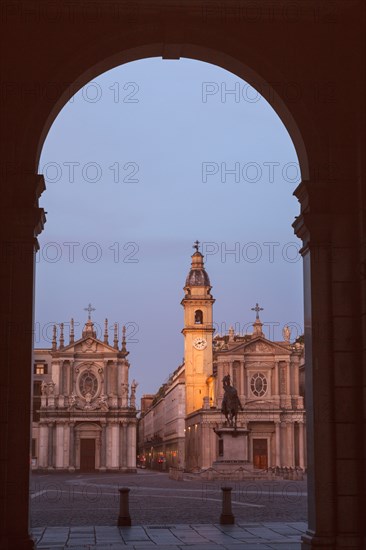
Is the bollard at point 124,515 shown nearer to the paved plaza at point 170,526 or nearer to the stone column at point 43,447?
the paved plaza at point 170,526

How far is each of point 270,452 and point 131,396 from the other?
13.7 m

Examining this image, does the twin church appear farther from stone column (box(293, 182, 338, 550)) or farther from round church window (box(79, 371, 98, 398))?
stone column (box(293, 182, 338, 550))

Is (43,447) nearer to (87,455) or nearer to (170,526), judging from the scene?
(87,455)

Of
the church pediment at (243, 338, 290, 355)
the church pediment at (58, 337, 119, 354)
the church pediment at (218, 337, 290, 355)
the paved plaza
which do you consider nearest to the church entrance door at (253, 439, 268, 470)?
the church pediment at (218, 337, 290, 355)

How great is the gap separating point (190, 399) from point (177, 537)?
66.5 m

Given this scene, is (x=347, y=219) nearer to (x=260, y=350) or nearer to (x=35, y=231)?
(x=35, y=231)

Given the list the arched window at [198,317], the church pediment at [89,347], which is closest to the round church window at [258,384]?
the arched window at [198,317]

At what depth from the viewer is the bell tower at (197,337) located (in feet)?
261

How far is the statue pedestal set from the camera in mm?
47438

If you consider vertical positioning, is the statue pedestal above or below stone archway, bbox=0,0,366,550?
below

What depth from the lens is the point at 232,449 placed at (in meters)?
47.9

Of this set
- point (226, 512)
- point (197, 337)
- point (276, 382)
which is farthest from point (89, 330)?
point (226, 512)

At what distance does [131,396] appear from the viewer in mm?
78000

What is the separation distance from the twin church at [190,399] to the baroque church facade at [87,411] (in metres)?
0.09
